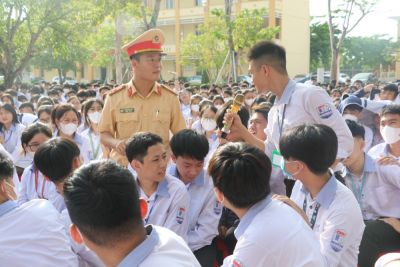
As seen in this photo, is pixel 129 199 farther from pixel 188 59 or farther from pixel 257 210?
pixel 188 59

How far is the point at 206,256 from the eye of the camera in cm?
317

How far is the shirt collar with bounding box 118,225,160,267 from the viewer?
4.60 feet

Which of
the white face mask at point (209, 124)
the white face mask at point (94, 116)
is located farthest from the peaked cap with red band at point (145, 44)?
the white face mask at point (209, 124)

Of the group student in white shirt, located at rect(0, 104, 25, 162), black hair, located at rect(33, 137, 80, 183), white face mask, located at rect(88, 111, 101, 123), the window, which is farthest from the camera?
the window

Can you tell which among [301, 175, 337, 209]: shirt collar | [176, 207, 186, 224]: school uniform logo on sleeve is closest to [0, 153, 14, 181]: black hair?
[176, 207, 186, 224]: school uniform logo on sleeve

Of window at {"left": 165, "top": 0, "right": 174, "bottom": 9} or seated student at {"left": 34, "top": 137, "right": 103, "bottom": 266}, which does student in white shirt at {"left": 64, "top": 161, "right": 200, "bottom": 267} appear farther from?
window at {"left": 165, "top": 0, "right": 174, "bottom": 9}

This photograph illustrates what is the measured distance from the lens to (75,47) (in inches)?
672

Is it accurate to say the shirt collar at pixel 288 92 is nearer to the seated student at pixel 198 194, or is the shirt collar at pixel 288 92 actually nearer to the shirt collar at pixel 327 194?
the seated student at pixel 198 194

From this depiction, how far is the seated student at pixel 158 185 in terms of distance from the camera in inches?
116

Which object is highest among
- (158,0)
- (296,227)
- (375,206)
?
(158,0)

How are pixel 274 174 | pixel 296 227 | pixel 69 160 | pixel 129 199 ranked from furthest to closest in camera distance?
1. pixel 274 174
2. pixel 69 160
3. pixel 296 227
4. pixel 129 199

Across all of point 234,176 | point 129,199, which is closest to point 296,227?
point 234,176

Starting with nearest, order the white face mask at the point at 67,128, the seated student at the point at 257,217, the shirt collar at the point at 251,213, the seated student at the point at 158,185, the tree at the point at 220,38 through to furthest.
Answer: the seated student at the point at 257,217
the shirt collar at the point at 251,213
the seated student at the point at 158,185
the white face mask at the point at 67,128
the tree at the point at 220,38

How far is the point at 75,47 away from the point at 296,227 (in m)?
16.4
